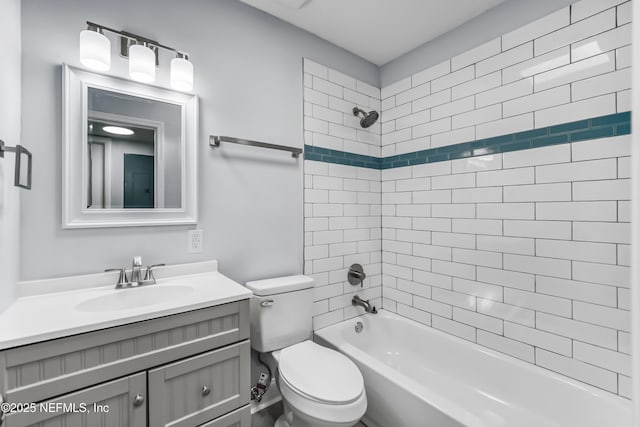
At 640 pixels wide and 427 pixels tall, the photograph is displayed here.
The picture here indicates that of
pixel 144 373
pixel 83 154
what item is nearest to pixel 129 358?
pixel 144 373

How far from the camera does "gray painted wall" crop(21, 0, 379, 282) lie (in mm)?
1192

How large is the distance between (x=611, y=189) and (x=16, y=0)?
2.76 m

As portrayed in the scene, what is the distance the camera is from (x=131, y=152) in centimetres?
140

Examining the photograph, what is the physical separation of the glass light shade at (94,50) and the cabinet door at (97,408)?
1.30 m

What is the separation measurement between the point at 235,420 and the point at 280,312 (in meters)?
0.57

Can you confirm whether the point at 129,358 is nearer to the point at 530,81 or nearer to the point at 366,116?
the point at 366,116

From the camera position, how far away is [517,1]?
1648mm

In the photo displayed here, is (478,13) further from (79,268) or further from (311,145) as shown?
(79,268)

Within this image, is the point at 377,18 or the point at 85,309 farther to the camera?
the point at 377,18

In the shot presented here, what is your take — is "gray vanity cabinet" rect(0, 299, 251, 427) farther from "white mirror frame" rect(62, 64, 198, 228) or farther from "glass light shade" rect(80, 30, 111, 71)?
"glass light shade" rect(80, 30, 111, 71)

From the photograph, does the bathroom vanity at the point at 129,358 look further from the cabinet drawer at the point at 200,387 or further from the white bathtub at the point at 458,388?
the white bathtub at the point at 458,388

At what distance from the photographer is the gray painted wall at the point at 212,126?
119 centimetres

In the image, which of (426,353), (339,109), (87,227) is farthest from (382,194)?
(87,227)

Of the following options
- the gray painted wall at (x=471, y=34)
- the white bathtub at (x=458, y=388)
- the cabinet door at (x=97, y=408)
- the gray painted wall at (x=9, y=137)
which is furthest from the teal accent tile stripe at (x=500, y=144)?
the cabinet door at (x=97, y=408)
